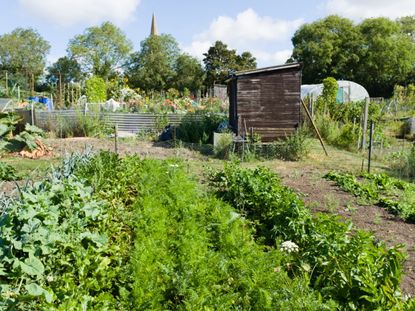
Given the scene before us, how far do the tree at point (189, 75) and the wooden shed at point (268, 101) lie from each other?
92.7 feet

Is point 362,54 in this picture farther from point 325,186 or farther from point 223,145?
point 325,186

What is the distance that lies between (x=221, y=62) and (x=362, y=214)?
129ft

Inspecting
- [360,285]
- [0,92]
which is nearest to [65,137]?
[0,92]

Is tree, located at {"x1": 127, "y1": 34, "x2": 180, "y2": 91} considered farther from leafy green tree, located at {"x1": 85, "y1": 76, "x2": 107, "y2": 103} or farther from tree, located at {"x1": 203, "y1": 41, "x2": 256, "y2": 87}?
leafy green tree, located at {"x1": 85, "y1": 76, "x2": 107, "y2": 103}

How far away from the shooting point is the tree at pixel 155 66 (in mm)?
40969

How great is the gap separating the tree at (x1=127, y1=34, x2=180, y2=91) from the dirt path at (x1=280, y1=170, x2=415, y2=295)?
111 ft

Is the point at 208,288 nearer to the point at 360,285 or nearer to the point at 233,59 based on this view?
the point at 360,285

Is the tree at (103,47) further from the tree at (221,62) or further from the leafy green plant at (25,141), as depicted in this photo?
the leafy green plant at (25,141)

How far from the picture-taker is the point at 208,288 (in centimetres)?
290

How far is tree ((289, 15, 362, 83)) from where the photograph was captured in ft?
124

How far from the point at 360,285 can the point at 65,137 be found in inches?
506

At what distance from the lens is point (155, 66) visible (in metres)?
41.4

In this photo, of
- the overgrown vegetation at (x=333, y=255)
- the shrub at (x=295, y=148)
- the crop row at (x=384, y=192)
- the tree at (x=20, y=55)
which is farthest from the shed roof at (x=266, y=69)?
the tree at (x=20, y=55)

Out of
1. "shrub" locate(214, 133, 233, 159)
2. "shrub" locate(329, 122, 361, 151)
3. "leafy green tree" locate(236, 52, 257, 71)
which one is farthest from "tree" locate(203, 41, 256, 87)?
"shrub" locate(214, 133, 233, 159)
